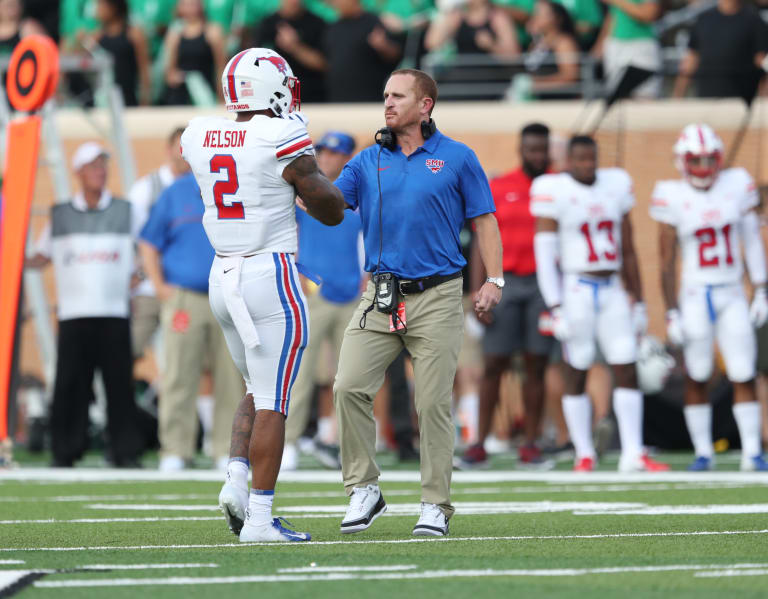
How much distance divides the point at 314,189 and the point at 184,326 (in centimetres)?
497

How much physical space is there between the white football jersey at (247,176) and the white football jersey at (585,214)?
4.67 metres

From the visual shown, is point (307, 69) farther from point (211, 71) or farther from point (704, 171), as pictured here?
point (704, 171)

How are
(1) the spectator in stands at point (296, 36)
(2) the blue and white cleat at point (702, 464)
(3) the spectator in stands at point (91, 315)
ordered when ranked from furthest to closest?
1. (1) the spectator in stands at point (296, 36)
2. (3) the spectator in stands at point (91, 315)
3. (2) the blue and white cleat at point (702, 464)

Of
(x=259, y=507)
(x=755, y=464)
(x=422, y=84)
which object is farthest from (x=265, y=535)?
(x=755, y=464)

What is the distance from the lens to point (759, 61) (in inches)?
555

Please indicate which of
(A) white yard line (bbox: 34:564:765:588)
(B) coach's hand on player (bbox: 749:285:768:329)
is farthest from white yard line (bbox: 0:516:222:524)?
(B) coach's hand on player (bbox: 749:285:768:329)

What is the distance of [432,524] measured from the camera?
6.10 meters

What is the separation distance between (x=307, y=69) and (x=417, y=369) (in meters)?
9.62

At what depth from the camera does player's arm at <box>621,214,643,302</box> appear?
10570 mm

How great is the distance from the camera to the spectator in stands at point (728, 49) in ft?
46.8

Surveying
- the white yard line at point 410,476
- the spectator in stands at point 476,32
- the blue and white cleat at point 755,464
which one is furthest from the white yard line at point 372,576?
the spectator in stands at point 476,32

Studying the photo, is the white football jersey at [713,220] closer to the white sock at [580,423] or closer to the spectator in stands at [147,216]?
the white sock at [580,423]

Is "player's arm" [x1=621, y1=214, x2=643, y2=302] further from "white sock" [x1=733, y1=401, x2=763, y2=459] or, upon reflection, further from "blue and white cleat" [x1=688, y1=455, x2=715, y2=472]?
"blue and white cleat" [x1=688, y1=455, x2=715, y2=472]

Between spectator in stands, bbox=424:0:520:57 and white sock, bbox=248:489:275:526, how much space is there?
10.1 meters
